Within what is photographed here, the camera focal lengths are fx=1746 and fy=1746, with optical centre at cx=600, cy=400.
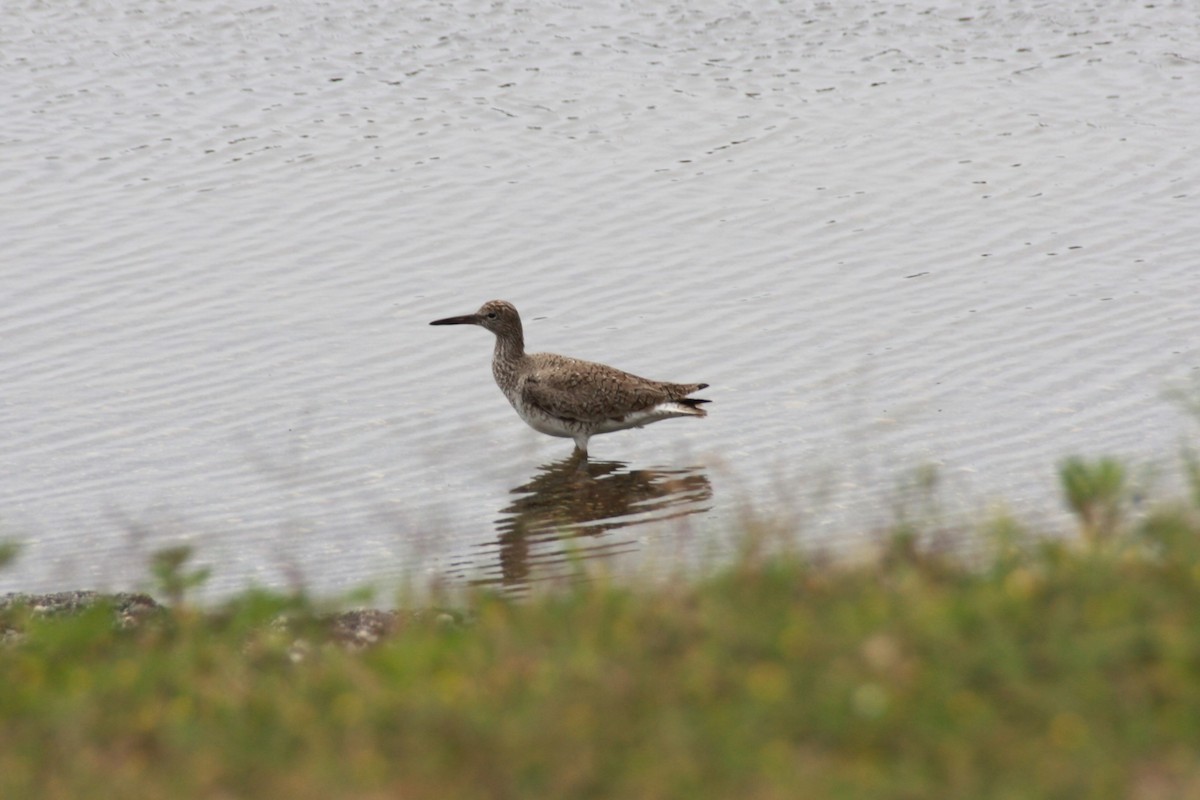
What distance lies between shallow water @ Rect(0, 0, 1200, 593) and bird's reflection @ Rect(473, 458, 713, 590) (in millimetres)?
58

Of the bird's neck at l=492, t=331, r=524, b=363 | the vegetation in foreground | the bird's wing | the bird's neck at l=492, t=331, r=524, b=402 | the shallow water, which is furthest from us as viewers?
the bird's neck at l=492, t=331, r=524, b=363

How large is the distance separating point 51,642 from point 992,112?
17.2 metres

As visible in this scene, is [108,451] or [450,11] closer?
[108,451]

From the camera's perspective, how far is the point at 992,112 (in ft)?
70.6

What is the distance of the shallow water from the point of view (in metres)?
12.3

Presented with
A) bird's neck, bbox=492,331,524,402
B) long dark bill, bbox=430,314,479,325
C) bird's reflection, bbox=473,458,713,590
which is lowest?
bird's reflection, bbox=473,458,713,590

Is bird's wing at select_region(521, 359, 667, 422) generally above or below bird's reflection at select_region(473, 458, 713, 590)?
above

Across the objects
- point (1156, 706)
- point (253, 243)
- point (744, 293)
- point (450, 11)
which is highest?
point (450, 11)

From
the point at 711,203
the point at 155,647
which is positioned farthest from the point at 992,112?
the point at 155,647

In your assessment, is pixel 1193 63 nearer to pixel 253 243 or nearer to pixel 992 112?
pixel 992 112

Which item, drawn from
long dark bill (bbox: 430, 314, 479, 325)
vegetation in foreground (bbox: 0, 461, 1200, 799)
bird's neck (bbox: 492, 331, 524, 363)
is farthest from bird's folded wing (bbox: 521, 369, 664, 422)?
vegetation in foreground (bbox: 0, 461, 1200, 799)

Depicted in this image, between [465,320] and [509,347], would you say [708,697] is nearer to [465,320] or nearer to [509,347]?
[509,347]

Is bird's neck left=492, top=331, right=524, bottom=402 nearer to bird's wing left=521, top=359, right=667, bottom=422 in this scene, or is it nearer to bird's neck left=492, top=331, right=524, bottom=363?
bird's neck left=492, top=331, right=524, bottom=363

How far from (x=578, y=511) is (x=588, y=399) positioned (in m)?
1.15
